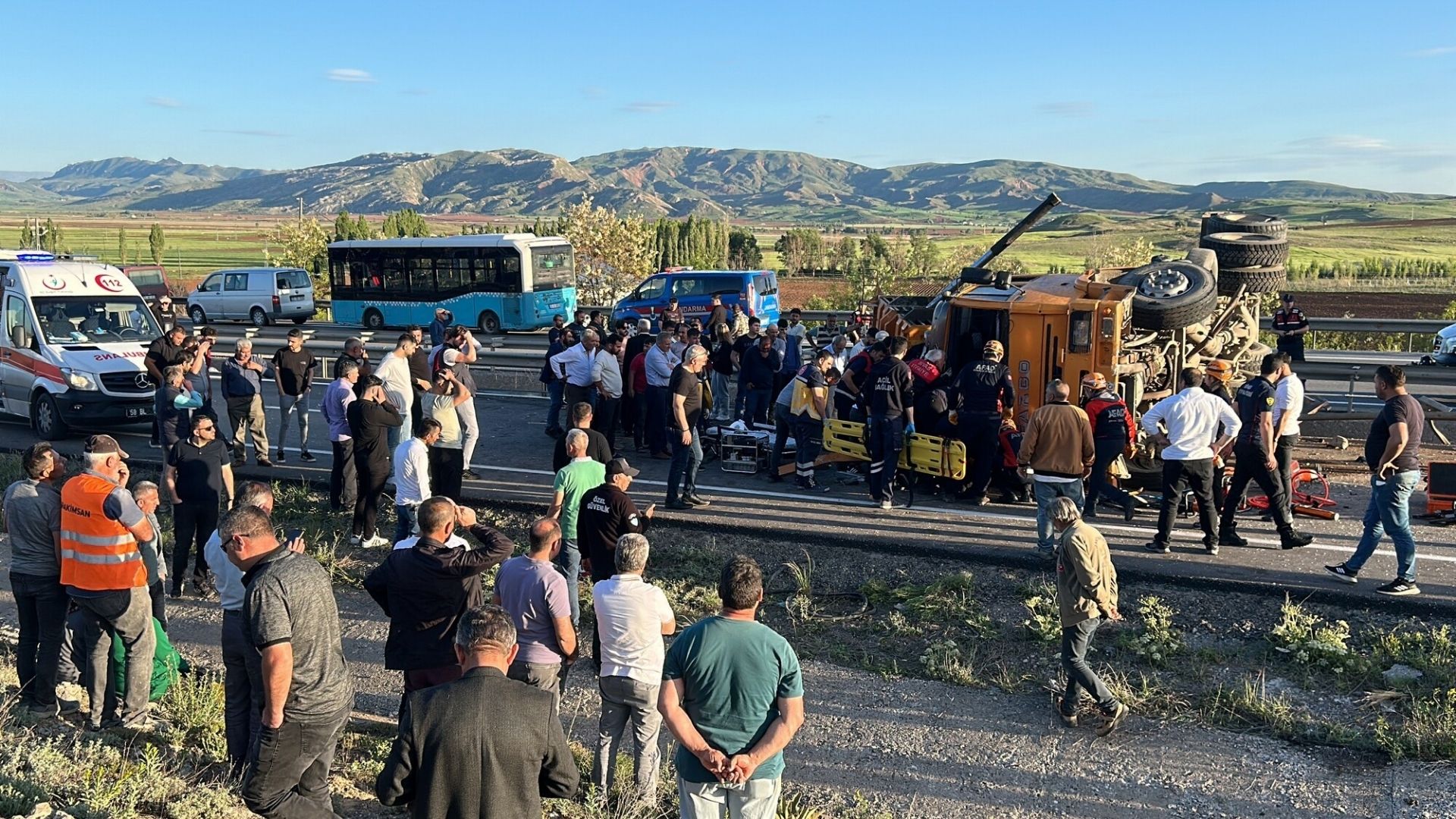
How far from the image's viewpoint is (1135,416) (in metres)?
11.8

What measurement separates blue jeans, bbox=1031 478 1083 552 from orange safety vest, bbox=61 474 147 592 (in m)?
7.11

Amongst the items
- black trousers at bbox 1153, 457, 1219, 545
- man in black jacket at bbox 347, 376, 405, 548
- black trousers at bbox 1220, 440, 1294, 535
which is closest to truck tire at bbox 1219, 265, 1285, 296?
black trousers at bbox 1220, 440, 1294, 535

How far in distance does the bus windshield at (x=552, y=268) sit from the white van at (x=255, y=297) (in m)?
9.52

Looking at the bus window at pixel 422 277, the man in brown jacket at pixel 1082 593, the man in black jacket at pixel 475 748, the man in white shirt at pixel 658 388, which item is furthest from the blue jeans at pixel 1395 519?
the bus window at pixel 422 277

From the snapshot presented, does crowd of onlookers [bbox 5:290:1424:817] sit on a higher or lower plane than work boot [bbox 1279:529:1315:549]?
higher

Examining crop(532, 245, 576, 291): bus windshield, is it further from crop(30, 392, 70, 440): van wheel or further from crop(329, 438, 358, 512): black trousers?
crop(329, 438, 358, 512): black trousers

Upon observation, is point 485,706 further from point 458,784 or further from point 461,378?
point 461,378

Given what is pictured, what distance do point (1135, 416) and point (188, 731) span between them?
927 cm

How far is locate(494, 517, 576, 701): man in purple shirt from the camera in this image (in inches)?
243

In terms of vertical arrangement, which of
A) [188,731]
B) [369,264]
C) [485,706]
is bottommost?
[188,731]

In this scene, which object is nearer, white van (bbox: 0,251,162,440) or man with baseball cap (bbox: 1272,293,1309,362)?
white van (bbox: 0,251,162,440)

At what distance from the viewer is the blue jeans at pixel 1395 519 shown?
8.59 metres

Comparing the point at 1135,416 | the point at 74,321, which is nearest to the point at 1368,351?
the point at 1135,416

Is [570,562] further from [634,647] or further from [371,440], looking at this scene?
[371,440]
